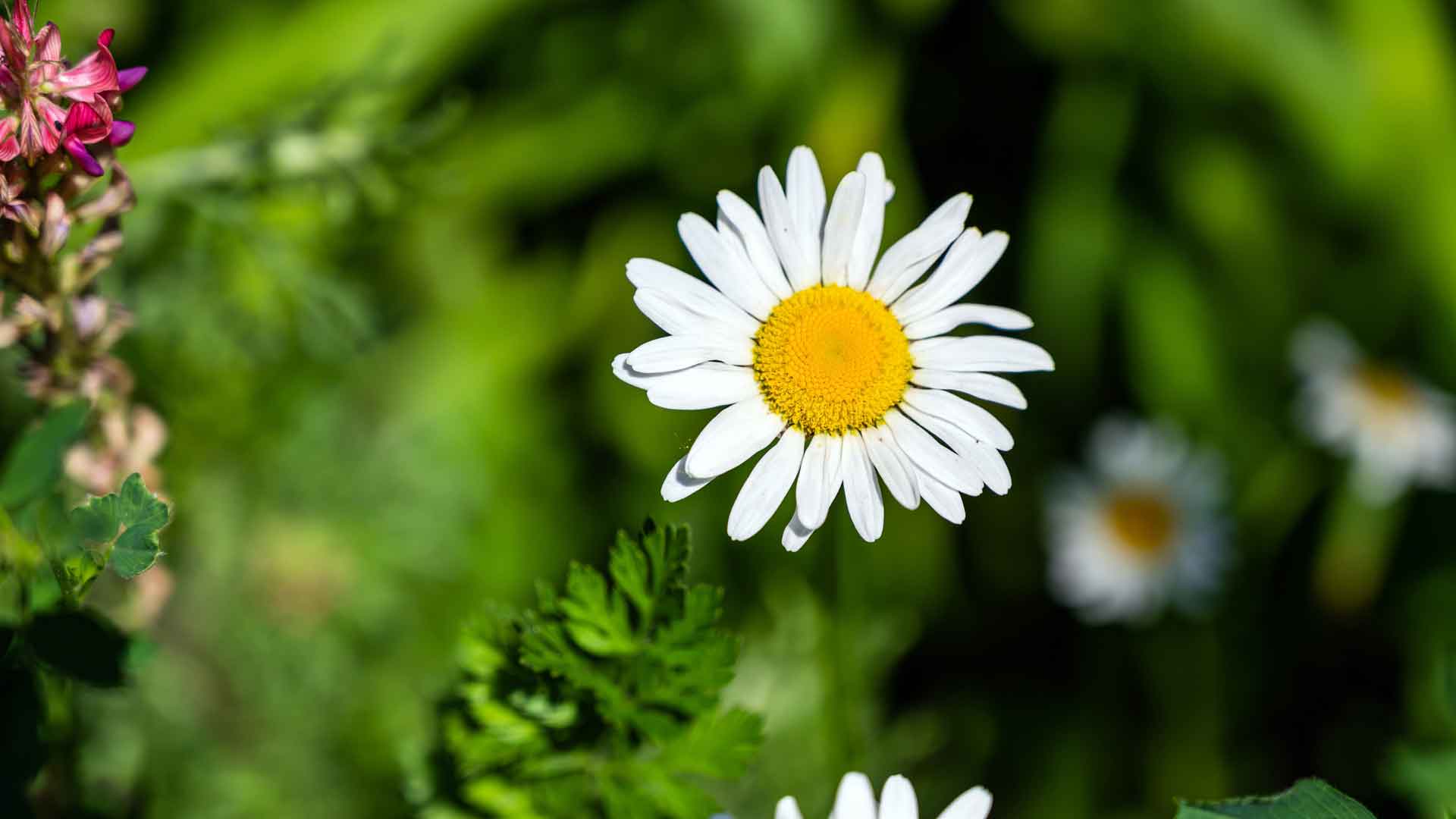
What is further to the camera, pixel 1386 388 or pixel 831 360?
pixel 1386 388

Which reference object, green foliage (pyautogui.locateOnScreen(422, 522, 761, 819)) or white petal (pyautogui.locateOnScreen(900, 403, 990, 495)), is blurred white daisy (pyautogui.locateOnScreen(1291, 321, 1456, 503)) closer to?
white petal (pyautogui.locateOnScreen(900, 403, 990, 495))

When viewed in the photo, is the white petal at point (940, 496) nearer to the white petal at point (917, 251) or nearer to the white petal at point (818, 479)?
the white petal at point (818, 479)

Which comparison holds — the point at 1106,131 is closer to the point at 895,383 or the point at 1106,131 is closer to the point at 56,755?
the point at 895,383

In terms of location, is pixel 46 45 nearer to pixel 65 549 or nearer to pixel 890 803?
pixel 65 549

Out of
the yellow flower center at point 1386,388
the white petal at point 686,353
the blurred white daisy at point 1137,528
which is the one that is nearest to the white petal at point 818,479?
the white petal at point 686,353

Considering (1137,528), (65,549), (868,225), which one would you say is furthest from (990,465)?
(1137,528)

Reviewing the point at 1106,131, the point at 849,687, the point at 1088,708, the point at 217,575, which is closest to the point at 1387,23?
the point at 1106,131
